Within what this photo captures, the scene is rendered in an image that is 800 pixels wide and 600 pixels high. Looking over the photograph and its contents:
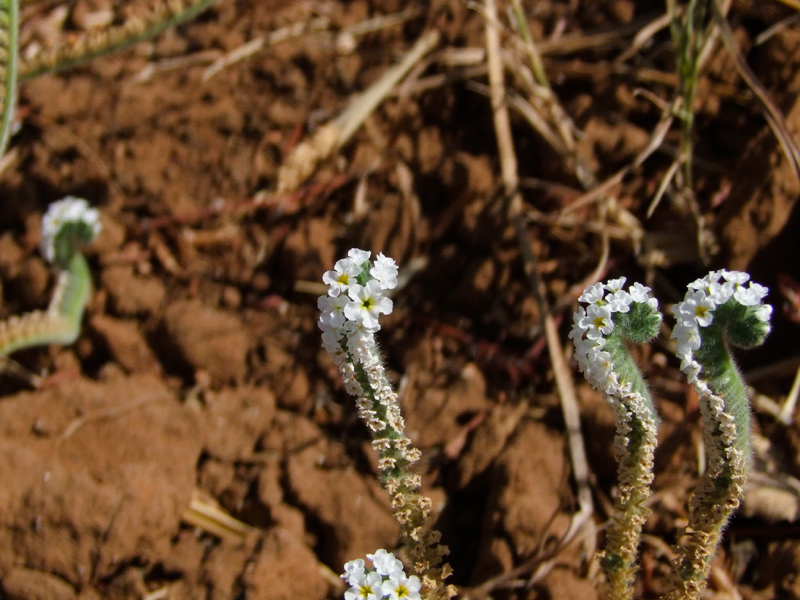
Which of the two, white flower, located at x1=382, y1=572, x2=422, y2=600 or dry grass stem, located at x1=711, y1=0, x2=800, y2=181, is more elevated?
dry grass stem, located at x1=711, y1=0, x2=800, y2=181

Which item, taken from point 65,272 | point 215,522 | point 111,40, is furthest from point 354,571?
point 111,40

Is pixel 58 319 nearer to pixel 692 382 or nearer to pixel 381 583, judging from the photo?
pixel 381 583

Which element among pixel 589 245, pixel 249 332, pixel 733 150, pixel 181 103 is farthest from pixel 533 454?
pixel 181 103

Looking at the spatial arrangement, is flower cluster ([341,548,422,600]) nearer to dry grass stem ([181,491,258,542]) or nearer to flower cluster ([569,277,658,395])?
flower cluster ([569,277,658,395])

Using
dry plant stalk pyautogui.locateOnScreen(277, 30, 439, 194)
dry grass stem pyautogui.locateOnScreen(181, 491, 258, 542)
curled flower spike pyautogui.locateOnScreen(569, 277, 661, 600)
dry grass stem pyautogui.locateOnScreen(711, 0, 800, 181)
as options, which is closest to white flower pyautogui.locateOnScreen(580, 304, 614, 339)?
curled flower spike pyautogui.locateOnScreen(569, 277, 661, 600)

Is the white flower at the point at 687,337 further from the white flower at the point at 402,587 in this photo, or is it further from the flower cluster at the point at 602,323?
the white flower at the point at 402,587

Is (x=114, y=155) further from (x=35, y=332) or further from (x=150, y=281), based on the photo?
(x=35, y=332)

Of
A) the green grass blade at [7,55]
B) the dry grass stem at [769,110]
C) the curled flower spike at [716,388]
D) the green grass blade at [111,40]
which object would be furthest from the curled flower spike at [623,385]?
the green grass blade at [111,40]
